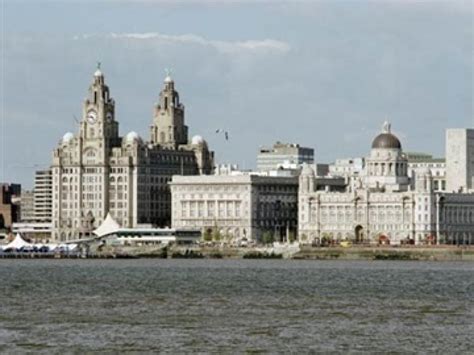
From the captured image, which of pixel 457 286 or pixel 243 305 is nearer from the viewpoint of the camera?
pixel 243 305

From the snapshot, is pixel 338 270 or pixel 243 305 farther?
pixel 338 270

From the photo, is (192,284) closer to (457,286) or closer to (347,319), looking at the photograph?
(457,286)

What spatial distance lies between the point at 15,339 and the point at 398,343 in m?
13.4

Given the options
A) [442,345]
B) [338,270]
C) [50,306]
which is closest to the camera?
[442,345]

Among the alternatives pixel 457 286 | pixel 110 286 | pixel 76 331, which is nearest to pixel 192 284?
pixel 110 286

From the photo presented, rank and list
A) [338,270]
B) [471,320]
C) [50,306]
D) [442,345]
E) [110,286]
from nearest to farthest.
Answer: [442,345], [471,320], [50,306], [110,286], [338,270]

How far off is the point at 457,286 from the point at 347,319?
1434 inches

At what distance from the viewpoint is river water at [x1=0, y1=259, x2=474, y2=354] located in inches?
2704

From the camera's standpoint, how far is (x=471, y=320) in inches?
3145

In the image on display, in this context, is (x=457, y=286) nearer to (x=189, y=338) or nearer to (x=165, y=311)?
(x=165, y=311)

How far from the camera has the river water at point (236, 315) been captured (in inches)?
2704

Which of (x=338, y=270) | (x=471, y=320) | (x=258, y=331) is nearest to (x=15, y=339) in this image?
(x=258, y=331)

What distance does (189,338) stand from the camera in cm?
7012

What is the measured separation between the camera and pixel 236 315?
81.9 metres
